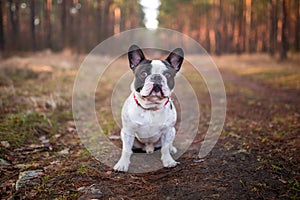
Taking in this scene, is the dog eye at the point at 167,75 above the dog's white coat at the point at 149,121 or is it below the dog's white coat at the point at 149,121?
above

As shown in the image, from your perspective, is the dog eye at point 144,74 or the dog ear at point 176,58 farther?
the dog ear at point 176,58

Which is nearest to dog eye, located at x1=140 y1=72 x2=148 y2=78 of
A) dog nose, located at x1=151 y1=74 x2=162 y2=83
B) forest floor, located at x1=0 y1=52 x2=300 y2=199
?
dog nose, located at x1=151 y1=74 x2=162 y2=83

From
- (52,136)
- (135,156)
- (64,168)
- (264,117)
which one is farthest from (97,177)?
(264,117)

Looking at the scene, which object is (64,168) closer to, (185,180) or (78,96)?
(185,180)

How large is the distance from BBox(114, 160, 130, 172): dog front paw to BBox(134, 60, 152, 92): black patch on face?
1.00 meters

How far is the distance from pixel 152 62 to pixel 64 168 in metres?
1.86

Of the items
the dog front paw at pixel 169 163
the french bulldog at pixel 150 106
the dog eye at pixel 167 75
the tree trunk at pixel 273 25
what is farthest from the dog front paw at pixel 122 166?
the tree trunk at pixel 273 25

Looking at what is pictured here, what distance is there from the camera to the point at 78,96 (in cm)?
784

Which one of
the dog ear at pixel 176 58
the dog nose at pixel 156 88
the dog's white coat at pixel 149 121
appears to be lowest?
the dog's white coat at pixel 149 121

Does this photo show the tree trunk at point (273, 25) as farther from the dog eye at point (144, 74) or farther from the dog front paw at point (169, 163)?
the dog eye at point (144, 74)

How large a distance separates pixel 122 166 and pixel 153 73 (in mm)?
1309

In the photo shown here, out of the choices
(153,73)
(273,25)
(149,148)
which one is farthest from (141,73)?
(273,25)

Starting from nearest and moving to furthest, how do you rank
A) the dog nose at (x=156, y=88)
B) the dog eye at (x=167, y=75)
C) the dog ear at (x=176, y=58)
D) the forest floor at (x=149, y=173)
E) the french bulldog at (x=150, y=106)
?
the forest floor at (x=149, y=173)
the dog nose at (x=156, y=88)
the french bulldog at (x=150, y=106)
the dog eye at (x=167, y=75)
the dog ear at (x=176, y=58)

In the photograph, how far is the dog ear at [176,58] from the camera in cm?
382
